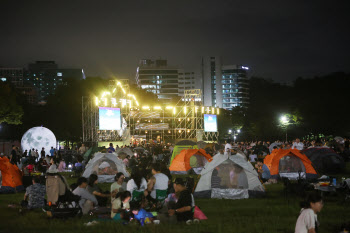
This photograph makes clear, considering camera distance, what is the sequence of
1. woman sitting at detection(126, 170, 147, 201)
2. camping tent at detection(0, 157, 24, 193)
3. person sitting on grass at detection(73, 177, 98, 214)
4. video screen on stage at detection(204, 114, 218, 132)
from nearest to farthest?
woman sitting at detection(126, 170, 147, 201) → person sitting on grass at detection(73, 177, 98, 214) → camping tent at detection(0, 157, 24, 193) → video screen on stage at detection(204, 114, 218, 132)

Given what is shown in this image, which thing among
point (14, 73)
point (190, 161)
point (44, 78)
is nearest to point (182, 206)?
point (190, 161)

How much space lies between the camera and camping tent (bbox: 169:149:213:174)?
22891 millimetres

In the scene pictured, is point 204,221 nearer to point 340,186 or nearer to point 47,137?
point 340,186

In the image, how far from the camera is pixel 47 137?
3453 cm

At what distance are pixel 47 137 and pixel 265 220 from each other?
27.7 metres

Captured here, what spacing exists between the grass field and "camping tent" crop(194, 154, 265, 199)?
68 centimetres

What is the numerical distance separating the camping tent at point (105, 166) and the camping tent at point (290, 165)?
679cm

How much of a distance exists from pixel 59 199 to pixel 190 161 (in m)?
13.7

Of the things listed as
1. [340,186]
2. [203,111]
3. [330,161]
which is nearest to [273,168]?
[330,161]

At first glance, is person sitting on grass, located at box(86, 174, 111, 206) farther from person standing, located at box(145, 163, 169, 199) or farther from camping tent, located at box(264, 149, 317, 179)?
camping tent, located at box(264, 149, 317, 179)

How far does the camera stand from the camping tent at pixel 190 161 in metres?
22.9

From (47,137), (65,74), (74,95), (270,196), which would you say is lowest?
(270,196)

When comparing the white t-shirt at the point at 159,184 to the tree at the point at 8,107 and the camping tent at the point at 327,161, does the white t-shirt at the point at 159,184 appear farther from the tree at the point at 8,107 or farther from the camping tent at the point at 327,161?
the tree at the point at 8,107

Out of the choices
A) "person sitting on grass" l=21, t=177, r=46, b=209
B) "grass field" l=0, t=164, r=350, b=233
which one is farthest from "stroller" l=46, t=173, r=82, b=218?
"person sitting on grass" l=21, t=177, r=46, b=209
